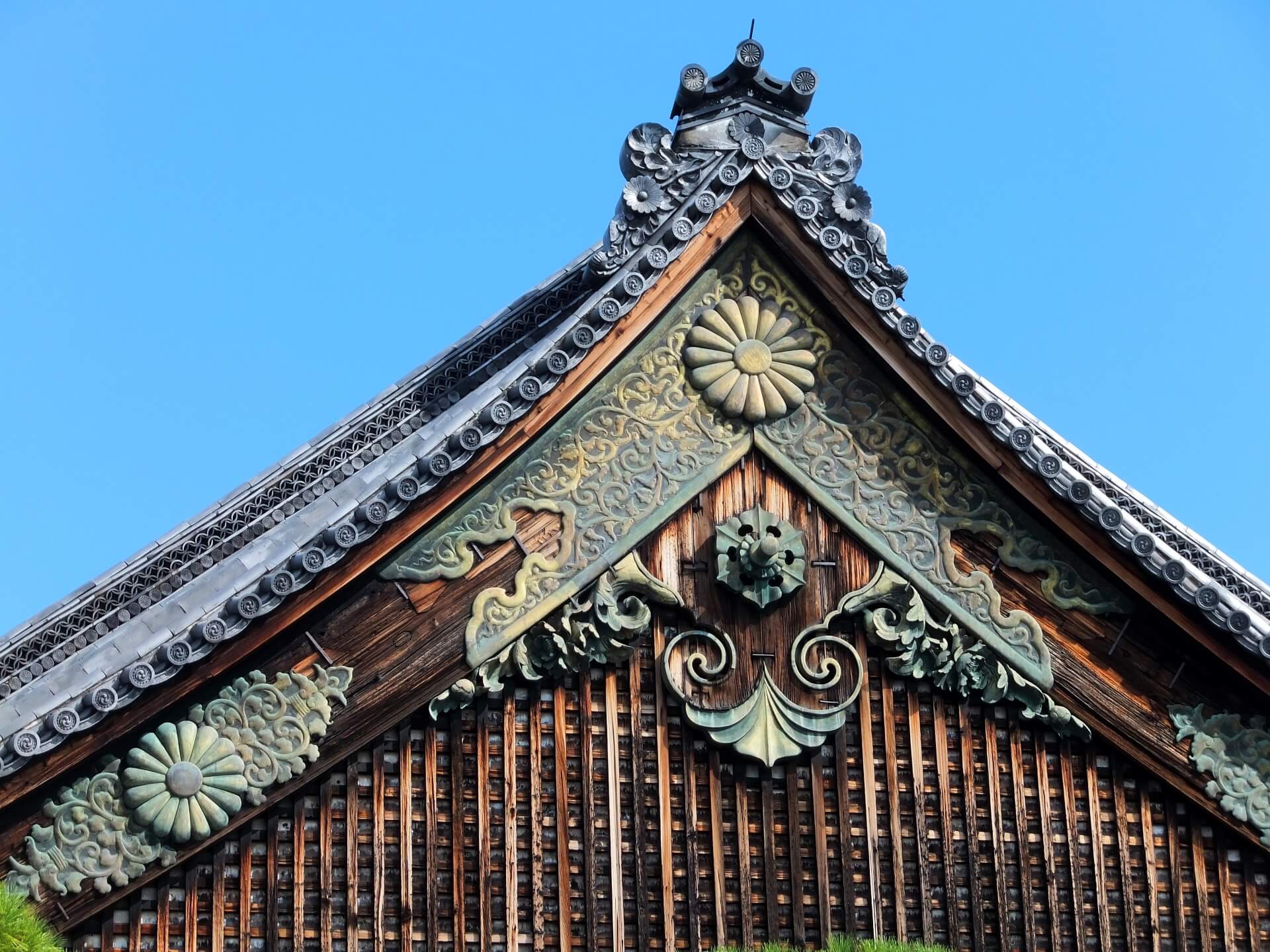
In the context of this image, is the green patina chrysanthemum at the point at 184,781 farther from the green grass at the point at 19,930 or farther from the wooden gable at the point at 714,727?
the green grass at the point at 19,930

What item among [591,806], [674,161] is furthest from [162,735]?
[674,161]

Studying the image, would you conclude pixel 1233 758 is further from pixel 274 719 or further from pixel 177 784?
pixel 177 784

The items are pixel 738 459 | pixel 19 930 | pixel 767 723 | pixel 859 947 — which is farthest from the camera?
pixel 738 459

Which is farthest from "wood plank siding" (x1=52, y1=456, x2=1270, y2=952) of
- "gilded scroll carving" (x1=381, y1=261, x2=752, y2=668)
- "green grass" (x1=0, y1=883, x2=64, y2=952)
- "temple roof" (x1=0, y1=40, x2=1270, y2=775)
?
"green grass" (x1=0, y1=883, x2=64, y2=952)

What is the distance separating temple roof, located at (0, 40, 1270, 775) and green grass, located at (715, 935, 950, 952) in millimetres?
2629

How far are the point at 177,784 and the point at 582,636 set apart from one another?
94.9 inches

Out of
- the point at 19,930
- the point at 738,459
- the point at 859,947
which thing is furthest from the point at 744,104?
the point at 19,930

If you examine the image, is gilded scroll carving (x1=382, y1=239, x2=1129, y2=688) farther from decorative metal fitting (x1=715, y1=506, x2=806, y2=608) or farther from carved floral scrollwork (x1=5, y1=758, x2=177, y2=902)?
carved floral scrollwork (x1=5, y1=758, x2=177, y2=902)

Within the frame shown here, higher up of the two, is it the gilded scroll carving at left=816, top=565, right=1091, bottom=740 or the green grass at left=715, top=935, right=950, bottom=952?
the gilded scroll carving at left=816, top=565, right=1091, bottom=740

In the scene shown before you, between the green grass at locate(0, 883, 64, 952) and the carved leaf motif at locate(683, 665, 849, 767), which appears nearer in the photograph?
the green grass at locate(0, 883, 64, 952)

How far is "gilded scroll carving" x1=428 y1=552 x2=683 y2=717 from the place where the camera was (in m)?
13.4

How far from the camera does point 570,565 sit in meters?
13.7

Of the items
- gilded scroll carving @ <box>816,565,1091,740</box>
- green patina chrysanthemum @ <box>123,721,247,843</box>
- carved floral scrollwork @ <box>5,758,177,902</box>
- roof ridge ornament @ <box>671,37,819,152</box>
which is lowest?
carved floral scrollwork @ <box>5,758,177,902</box>

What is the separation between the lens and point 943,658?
13.8 meters
